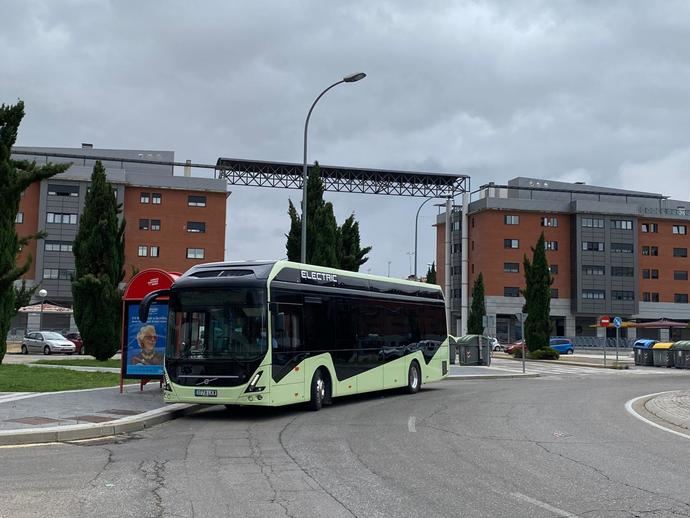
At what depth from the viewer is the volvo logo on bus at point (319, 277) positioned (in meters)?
15.8

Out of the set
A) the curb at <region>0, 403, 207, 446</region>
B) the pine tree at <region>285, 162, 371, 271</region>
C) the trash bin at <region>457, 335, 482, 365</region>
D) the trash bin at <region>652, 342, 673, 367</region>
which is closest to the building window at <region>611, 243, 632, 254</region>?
the trash bin at <region>652, 342, 673, 367</region>

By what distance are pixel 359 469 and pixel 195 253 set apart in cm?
6949

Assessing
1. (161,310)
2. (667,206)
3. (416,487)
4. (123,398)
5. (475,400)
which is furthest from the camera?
(667,206)

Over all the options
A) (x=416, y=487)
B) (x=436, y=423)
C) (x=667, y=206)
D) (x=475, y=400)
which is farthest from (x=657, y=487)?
(x=667, y=206)

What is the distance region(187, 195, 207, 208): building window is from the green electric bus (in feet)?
200

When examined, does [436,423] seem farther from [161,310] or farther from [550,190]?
[550,190]

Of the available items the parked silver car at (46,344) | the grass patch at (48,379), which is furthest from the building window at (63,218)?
the grass patch at (48,379)

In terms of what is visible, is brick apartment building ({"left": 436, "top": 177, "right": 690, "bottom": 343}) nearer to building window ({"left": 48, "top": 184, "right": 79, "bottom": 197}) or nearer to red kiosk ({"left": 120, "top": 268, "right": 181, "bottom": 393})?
building window ({"left": 48, "top": 184, "right": 79, "bottom": 197})

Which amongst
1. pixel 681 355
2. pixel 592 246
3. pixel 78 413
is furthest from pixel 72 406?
pixel 592 246

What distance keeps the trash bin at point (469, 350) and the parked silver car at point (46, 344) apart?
2268 cm

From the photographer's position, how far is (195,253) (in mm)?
76500

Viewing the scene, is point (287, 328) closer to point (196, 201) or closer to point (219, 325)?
point (219, 325)

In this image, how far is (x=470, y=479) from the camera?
27.2 feet

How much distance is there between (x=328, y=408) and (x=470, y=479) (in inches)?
335
